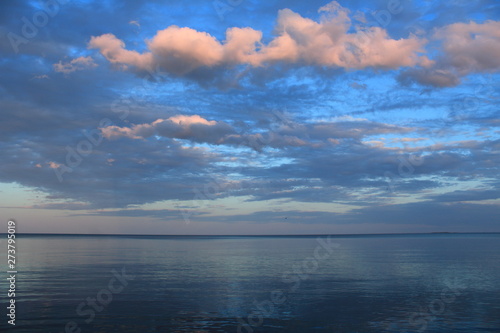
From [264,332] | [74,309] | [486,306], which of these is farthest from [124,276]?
[486,306]

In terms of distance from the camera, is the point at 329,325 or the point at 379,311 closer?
the point at 329,325

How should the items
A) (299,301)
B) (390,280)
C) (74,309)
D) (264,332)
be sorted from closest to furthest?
(264,332) < (74,309) < (299,301) < (390,280)

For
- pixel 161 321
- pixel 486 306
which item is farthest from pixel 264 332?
pixel 486 306

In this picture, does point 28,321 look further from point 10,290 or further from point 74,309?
point 10,290

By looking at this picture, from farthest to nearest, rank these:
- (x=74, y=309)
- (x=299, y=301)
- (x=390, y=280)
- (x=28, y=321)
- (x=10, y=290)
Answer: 1. (x=390, y=280)
2. (x=10, y=290)
3. (x=299, y=301)
4. (x=74, y=309)
5. (x=28, y=321)

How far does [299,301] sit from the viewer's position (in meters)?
41.7

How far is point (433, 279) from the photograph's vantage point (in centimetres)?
5822

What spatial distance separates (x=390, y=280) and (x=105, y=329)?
4002 centimetres

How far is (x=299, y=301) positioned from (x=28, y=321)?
80.9 feet

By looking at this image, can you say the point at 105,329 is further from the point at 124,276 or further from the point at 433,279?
the point at 433,279

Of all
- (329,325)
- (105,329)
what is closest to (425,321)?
(329,325)

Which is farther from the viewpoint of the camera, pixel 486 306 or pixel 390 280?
pixel 390 280

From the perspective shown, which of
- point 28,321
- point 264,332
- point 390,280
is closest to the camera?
point 264,332

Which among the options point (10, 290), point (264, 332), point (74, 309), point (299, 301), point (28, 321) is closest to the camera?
point (264, 332)
